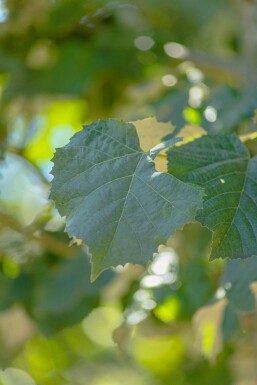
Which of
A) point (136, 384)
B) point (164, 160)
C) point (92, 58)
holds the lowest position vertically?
point (136, 384)

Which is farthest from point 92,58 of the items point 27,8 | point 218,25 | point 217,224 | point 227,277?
point 217,224

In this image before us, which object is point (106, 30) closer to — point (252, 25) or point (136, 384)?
point (252, 25)

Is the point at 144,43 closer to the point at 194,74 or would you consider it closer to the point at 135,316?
the point at 194,74

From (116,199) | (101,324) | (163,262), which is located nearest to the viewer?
(116,199)

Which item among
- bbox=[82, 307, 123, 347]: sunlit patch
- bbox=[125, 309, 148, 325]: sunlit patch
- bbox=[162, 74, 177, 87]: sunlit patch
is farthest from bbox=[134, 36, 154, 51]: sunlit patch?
bbox=[82, 307, 123, 347]: sunlit patch

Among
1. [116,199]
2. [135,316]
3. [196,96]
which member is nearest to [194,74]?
[196,96]

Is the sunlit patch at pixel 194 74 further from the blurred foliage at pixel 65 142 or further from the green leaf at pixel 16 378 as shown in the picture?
the green leaf at pixel 16 378

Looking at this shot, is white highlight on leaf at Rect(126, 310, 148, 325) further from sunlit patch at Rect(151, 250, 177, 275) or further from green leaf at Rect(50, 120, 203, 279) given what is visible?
green leaf at Rect(50, 120, 203, 279)
